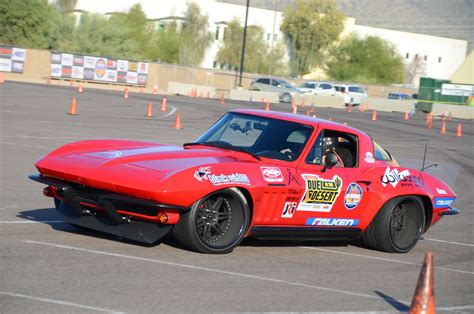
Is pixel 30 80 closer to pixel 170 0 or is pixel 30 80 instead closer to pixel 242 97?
pixel 242 97

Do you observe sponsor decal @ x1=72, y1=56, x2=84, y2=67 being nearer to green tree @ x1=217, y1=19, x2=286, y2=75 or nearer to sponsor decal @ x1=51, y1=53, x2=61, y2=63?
sponsor decal @ x1=51, y1=53, x2=61, y2=63

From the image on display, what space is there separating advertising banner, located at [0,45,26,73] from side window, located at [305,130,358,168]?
1817 inches

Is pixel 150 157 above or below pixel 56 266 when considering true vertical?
above

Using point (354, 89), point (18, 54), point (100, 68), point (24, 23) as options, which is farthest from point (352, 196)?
point (24, 23)

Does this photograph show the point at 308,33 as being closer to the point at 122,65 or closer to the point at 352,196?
the point at 122,65

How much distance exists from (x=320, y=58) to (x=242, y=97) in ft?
160

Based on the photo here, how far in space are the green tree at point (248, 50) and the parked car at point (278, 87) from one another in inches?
1348

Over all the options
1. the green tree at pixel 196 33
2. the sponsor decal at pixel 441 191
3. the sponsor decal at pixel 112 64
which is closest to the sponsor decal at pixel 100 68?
the sponsor decal at pixel 112 64

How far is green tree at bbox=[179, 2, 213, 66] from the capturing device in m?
91.5

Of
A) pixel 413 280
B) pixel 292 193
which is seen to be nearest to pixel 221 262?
pixel 292 193

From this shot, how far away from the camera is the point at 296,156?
8969 mm

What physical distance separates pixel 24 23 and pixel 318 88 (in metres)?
26.6

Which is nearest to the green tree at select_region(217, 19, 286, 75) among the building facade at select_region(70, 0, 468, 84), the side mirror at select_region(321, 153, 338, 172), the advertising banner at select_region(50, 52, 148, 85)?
the building facade at select_region(70, 0, 468, 84)

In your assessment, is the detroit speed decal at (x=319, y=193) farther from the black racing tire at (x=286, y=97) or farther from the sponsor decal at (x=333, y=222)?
the black racing tire at (x=286, y=97)
